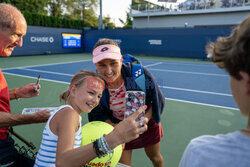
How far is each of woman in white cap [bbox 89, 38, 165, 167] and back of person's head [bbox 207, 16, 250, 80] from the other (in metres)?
1.48

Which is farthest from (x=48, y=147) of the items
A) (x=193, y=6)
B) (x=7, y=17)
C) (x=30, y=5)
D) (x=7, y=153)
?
(x=30, y=5)

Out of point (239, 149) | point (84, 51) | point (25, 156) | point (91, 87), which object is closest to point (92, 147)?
point (91, 87)

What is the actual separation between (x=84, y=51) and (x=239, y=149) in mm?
25873

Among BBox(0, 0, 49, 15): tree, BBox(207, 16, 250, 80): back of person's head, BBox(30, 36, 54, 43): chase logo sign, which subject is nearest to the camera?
BBox(207, 16, 250, 80): back of person's head

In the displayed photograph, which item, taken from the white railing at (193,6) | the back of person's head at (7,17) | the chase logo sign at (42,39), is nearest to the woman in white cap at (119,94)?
the back of person's head at (7,17)

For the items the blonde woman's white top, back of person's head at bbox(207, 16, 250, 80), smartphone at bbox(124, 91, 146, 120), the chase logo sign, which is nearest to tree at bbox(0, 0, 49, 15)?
the chase logo sign

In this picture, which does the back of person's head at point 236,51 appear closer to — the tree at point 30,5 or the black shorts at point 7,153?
the black shorts at point 7,153

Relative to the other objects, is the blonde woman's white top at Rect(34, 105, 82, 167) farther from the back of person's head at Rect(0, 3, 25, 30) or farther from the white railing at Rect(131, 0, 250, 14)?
the white railing at Rect(131, 0, 250, 14)

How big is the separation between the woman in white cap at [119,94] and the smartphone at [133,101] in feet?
0.40

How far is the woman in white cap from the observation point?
2.35 meters

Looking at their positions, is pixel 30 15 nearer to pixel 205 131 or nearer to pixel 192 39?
pixel 192 39

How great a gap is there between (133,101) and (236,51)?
1.46m

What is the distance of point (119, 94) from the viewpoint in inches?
101

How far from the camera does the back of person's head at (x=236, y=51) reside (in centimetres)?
77
